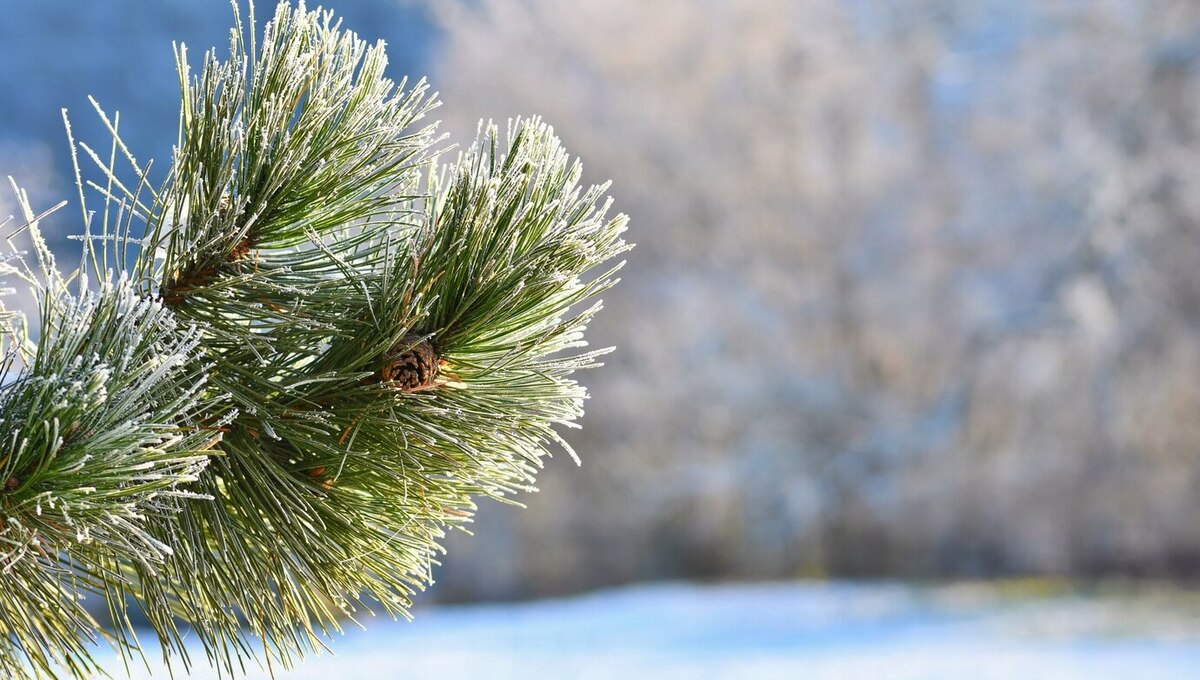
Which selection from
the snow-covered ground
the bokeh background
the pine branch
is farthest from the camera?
the bokeh background

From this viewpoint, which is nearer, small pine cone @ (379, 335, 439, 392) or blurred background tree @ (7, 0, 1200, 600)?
small pine cone @ (379, 335, 439, 392)

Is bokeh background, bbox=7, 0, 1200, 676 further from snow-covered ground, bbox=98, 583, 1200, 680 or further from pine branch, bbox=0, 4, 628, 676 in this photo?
pine branch, bbox=0, 4, 628, 676

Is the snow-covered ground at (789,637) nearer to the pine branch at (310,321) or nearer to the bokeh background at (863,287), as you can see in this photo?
the bokeh background at (863,287)

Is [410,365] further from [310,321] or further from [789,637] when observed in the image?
[789,637]

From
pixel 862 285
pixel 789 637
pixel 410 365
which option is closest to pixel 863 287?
pixel 862 285

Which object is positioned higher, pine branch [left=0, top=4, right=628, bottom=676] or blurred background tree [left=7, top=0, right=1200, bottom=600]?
blurred background tree [left=7, top=0, right=1200, bottom=600]

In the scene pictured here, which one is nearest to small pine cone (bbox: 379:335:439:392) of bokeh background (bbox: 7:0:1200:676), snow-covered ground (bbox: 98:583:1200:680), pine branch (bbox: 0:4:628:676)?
pine branch (bbox: 0:4:628:676)

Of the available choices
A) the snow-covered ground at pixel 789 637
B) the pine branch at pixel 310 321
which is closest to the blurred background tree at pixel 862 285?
the snow-covered ground at pixel 789 637

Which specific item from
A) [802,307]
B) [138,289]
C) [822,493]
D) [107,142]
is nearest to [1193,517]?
[822,493]

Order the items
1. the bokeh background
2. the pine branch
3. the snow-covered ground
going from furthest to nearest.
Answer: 1. the bokeh background
2. the snow-covered ground
3. the pine branch
